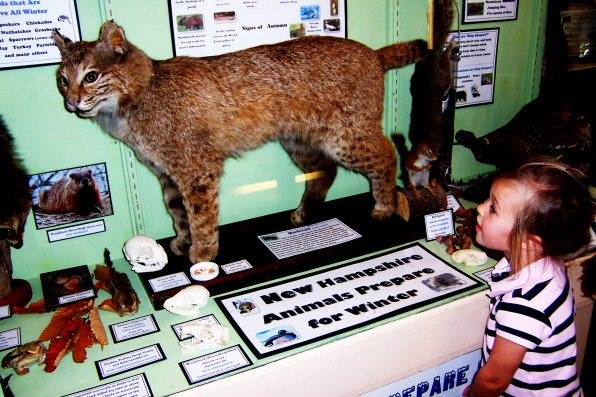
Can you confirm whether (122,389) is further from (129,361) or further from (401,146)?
(401,146)

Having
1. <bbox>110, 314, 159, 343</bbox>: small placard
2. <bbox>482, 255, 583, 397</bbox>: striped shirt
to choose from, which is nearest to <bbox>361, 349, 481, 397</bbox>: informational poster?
<bbox>482, 255, 583, 397</bbox>: striped shirt

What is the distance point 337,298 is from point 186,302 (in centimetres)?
59

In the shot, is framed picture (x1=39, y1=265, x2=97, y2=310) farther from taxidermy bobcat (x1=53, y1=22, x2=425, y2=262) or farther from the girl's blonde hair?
the girl's blonde hair

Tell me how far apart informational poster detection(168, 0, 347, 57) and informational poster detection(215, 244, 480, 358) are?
109 centimetres

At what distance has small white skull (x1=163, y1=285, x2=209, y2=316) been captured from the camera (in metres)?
1.85

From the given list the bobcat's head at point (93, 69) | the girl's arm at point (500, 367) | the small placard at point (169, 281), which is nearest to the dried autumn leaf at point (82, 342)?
the small placard at point (169, 281)

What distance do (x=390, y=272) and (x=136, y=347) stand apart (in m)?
1.07

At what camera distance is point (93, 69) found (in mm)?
1710

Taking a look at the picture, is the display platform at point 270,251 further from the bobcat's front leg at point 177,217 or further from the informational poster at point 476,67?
the informational poster at point 476,67

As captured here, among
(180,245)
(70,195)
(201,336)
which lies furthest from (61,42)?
(201,336)

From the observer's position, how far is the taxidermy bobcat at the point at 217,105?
1.77 meters

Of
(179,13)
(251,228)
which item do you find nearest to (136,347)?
(251,228)

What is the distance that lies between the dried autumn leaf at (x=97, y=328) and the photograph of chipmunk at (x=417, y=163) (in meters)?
1.48

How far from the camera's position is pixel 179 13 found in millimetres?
2049
